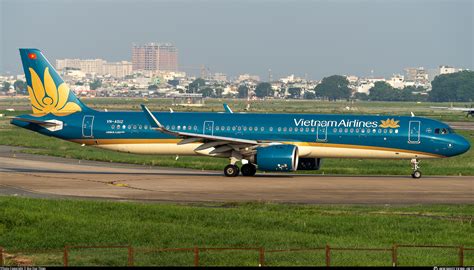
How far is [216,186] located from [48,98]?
14.5 m

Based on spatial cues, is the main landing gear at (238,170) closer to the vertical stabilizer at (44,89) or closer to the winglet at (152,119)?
the winglet at (152,119)

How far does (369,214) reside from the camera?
3575cm

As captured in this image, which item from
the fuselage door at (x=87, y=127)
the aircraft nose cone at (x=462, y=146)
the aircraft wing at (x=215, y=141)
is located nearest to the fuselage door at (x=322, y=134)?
the aircraft wing at (x=215, y=141)

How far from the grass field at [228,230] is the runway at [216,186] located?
3.38m

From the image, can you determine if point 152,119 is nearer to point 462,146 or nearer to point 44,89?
point 44,89

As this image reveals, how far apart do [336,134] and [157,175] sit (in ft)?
35.1

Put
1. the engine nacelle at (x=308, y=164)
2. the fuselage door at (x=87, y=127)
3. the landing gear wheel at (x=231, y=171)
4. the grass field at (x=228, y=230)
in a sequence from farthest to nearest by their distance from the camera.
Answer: the fuselage door at (x=87, y=127)
the engine nacelle at (x=308, y=164)
the landing gear wheel at (x=231, y=171)
the grass field at (x=228, y=230)

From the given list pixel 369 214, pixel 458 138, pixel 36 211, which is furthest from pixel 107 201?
pixel 458 138

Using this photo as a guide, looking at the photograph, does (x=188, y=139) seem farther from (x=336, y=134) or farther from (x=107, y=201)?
(x=107, y=201)

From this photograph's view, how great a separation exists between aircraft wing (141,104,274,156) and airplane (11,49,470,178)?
2.2 inches

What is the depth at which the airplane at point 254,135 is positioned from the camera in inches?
2012

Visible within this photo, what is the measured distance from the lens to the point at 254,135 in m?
52.2

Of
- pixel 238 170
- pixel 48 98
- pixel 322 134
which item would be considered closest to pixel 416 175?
pixel 322 134

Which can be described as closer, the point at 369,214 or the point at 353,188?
the point at 369,214
